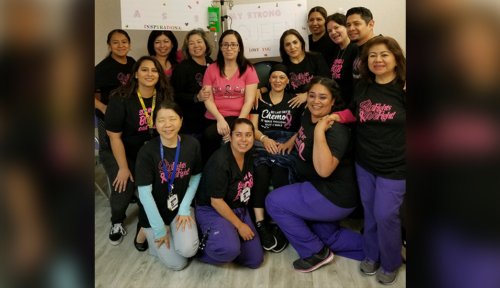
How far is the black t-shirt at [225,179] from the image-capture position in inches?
79.7

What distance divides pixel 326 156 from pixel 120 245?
136cm

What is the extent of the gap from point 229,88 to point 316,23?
0.89 m

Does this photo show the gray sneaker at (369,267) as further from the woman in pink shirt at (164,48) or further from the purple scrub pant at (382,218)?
the woman in pink shirt at (164,48)

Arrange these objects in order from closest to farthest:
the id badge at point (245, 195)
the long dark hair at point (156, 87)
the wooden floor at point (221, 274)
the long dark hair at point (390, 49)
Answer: the long dark hair at point (390, 49), the wooden floor at point (221, 274), the id badge at point (245, 195), the long dark hair at point (156, 87)

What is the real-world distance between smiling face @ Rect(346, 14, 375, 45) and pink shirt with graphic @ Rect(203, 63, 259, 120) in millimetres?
680

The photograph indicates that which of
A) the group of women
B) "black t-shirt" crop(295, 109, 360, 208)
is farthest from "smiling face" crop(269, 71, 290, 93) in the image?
"black t-shirt" crop(295, 109, 360, 208)

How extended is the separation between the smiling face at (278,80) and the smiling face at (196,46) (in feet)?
1.84

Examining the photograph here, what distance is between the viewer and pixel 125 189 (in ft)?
7.57

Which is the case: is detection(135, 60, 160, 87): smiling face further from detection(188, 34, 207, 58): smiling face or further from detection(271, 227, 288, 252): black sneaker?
detection(271, 227, 288, 252): black sneaker

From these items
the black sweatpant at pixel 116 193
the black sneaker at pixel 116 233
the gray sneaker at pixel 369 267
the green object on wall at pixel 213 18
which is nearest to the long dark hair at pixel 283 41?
the green object on wall at pixel 213 18

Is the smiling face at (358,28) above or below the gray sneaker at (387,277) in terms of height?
above

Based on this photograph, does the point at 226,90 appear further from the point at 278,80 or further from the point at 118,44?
the point at 118,44

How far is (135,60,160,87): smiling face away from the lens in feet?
7.29

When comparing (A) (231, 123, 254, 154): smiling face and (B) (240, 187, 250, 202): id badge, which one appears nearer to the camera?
(A) (231, 123, 254, 154): smiling face
